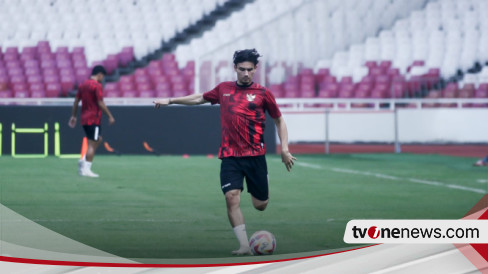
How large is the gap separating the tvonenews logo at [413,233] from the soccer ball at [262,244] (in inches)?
30.2

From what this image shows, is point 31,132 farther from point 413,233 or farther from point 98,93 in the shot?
point 413,233

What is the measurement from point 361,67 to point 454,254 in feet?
75.6

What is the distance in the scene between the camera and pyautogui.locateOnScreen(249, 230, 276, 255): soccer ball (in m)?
6.58

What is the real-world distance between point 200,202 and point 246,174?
366cm

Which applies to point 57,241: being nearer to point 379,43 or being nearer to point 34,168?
point 34,168

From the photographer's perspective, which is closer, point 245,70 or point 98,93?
point 245,70

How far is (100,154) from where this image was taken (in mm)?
21188

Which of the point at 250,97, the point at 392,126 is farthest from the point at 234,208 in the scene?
the point at 392,126

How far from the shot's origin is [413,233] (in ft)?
19.0

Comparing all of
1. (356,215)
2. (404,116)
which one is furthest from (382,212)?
(404,116)

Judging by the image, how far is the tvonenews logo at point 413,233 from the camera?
5781 mm

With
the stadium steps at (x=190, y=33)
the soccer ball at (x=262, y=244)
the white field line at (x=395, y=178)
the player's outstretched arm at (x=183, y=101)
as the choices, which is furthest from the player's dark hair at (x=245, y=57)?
the stadium steps at (x=190, y=33)

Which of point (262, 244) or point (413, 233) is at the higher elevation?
point (413, 233)

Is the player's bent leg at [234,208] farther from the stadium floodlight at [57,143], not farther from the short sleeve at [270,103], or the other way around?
the stadium floodlight at [57,143]
